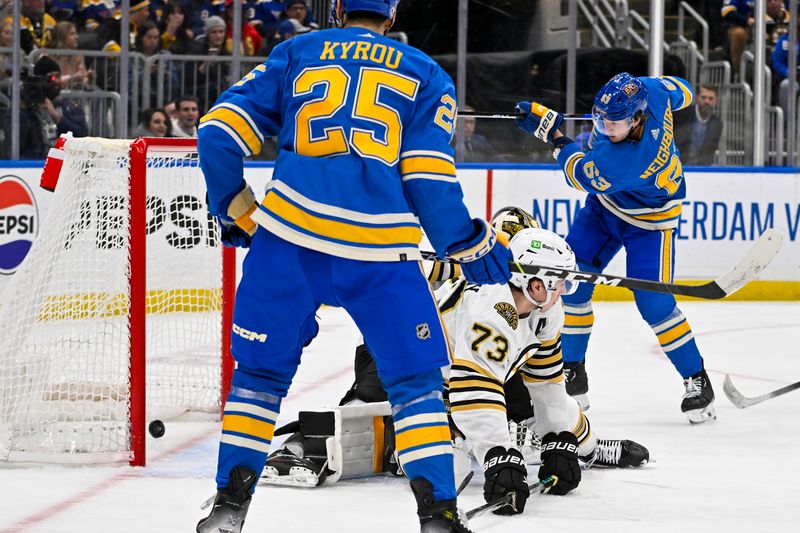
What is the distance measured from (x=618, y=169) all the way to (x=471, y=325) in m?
1.54

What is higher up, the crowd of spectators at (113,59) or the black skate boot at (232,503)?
the crowd of spectators at (113,59)

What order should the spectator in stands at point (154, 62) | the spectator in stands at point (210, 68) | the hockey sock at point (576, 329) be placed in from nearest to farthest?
1. the hockey sock at point (576, 329)
2. the spectator in stands at point (154, 62)
3. the spectator in stands at point (210, 68)

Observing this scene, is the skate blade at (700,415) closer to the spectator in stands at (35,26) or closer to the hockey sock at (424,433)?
the hockey sock at (424,433)

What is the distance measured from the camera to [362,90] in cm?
262

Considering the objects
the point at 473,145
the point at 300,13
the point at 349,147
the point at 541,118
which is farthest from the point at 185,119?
the point at 349,147

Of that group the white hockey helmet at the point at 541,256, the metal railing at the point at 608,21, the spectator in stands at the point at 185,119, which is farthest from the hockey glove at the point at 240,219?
the metal railing at the point at 608,21

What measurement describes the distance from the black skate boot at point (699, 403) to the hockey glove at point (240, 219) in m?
2.28

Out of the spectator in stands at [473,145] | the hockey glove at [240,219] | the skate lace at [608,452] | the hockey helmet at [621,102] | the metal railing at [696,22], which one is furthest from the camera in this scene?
the metal railing at [696,22]

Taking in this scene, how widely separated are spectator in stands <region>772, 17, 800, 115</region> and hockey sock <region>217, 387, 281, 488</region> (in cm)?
657

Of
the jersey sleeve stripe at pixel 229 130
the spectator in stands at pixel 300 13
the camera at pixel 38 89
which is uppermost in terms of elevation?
the spectator in stands at pixel 300 13

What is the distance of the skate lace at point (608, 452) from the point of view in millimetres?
3797

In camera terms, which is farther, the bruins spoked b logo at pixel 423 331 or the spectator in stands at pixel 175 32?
the spectator in stands at pixel 175 32

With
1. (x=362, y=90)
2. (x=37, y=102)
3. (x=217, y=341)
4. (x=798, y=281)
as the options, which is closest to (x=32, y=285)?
(x=217, y=341)

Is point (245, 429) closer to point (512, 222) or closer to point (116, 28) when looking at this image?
point (512, 222)
